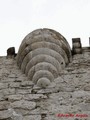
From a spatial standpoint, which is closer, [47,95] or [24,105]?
[24,105]

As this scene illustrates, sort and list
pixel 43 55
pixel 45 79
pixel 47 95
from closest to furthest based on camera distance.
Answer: pixel 47 95
pixel 45 79
pixel 43 55

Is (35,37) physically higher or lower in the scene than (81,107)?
higher

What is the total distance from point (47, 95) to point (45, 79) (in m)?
0.35

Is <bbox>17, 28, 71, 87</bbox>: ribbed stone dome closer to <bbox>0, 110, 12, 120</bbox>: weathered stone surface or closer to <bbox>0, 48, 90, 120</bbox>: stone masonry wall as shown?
<bbox>0, 48, 90, 120</bbox>: stone masonry wall

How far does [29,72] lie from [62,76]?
0.60 m

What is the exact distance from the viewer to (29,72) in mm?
7004

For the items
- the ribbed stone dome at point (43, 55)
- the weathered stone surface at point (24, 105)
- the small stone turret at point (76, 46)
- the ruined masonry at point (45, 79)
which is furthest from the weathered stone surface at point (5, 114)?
the small stone turret at point (76, 46)

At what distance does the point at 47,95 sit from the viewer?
6.39m

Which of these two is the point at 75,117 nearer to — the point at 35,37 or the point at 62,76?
the point at 62,76

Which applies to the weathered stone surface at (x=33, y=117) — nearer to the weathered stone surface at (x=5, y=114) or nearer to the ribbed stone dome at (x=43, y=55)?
the weathered stone surface at (x=5, y=114)

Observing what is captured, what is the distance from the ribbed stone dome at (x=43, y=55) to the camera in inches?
267

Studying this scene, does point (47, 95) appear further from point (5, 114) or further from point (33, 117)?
point (5, 114)

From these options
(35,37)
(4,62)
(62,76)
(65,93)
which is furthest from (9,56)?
(65,93)

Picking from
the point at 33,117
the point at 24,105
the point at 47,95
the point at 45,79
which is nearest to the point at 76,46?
the point at 45,79
